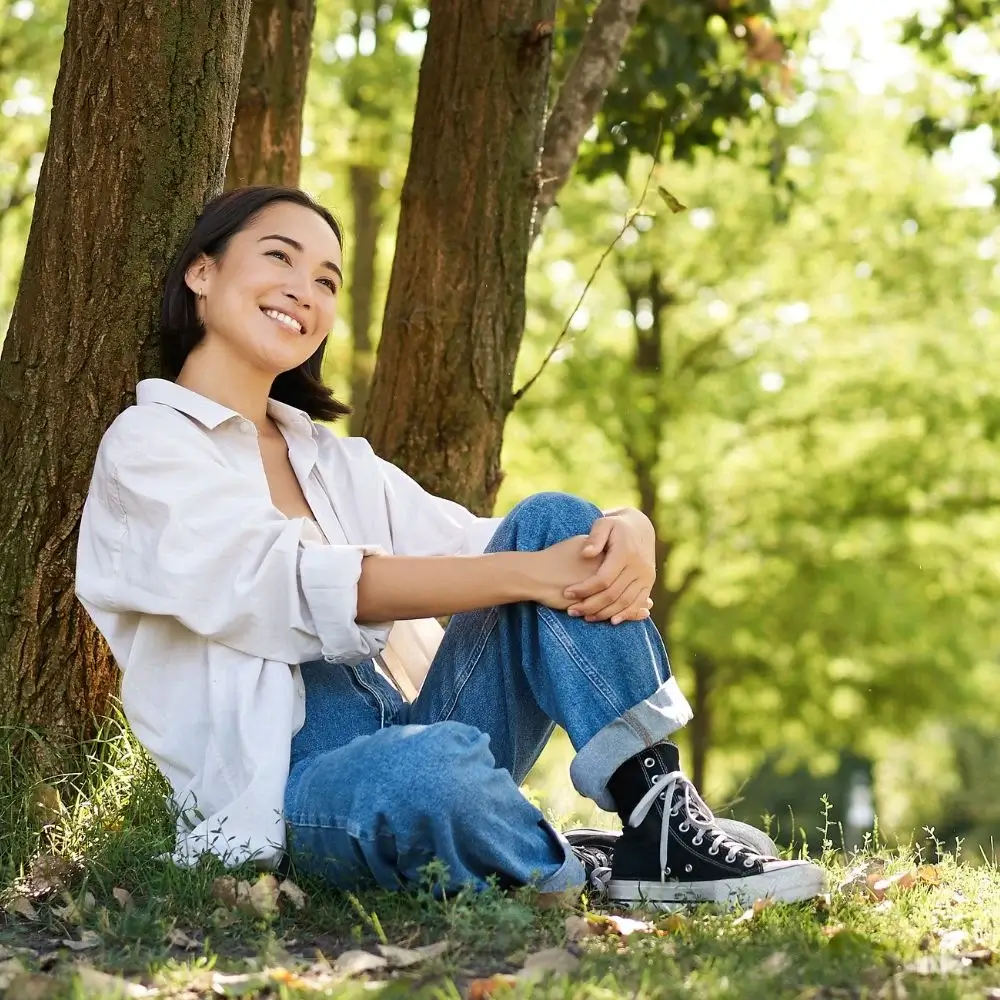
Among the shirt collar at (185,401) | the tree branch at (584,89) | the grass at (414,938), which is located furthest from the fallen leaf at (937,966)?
the tree branch at (584,89)

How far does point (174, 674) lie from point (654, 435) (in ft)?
35.4

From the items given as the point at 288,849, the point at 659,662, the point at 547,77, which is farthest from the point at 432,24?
the point at 288,849

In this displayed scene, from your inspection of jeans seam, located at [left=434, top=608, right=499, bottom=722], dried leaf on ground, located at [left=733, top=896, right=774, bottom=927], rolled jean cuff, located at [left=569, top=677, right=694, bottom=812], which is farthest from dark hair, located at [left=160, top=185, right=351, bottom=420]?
dried leaf on ground, located at [left=733, top=896, right=774, bottom=927]

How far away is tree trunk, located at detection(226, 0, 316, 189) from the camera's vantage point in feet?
17.0

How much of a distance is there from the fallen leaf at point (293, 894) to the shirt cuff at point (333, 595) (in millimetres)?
482

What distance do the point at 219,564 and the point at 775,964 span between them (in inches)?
54.2

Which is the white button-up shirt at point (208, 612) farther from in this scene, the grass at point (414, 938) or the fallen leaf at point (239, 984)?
the fallen leaf at point (239, 984)

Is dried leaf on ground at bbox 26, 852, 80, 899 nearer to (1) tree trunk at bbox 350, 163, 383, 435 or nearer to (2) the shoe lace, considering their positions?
(2) the shoe lace

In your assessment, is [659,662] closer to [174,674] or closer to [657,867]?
[657,867]

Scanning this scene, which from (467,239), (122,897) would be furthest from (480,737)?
(467,239)

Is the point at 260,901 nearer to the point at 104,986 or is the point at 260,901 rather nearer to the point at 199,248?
the point at 104,986

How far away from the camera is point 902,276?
1343 cm

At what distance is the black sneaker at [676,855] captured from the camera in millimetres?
2896

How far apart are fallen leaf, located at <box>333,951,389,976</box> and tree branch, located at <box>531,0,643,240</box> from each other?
3400 millimetres
